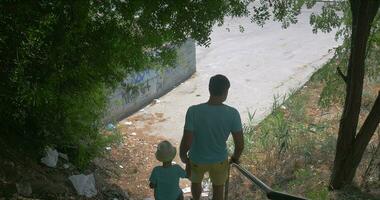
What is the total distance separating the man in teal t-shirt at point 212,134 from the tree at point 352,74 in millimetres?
1453

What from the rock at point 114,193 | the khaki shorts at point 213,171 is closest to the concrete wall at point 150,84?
the rock at point 114,193

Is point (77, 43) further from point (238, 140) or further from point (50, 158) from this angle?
point (50, 158)

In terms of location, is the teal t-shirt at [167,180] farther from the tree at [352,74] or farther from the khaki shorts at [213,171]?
the tree at [352,74]

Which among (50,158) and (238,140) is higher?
(238,140)

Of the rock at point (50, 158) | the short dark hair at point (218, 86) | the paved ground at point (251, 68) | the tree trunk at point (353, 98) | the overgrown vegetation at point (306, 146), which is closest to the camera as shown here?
the short dark hair at point (218, 86)

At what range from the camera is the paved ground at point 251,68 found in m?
11.8

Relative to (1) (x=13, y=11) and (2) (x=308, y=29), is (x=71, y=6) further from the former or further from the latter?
(2) (x=308, y=29)

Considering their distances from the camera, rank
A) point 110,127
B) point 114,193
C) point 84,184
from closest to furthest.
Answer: point 84,184 → point 114,193 → point 110,127

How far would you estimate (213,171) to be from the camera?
4980 millimetres

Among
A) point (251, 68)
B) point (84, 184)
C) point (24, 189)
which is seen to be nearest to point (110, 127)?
point (84, 184)

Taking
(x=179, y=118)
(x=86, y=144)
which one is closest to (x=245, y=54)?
(x=179, y=118)

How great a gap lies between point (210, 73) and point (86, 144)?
7660 millimetres

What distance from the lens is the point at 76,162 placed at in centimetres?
702

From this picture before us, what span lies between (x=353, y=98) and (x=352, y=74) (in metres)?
0.29
